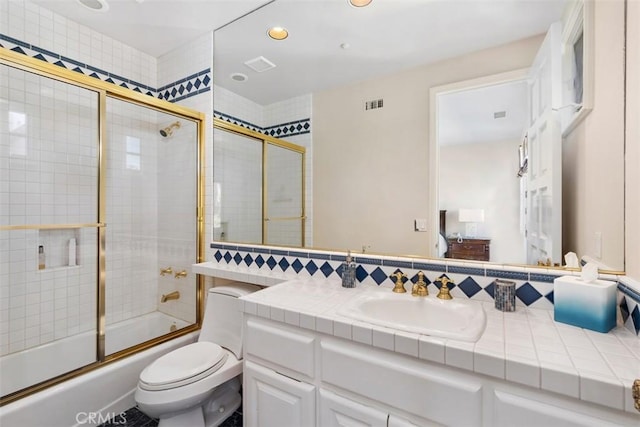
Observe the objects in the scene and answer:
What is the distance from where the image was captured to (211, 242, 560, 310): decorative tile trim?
42.2 inches

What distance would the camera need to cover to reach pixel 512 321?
93 cm

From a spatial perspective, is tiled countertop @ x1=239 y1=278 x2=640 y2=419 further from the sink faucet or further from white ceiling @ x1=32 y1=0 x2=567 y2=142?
white ceiling @ x1=32 y1=0 x2=567 y2=142

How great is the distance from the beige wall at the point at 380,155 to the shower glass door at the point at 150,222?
1.10 metres

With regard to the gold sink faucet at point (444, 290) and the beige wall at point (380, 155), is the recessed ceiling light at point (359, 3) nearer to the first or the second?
the beige wall at point (380, 155)

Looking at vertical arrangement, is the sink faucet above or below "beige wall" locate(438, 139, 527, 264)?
below

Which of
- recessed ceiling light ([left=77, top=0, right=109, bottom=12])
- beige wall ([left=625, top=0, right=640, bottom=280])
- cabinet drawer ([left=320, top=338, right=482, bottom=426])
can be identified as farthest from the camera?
recessed ceiling light ([left=77, top=0, right=109, bottom=12])

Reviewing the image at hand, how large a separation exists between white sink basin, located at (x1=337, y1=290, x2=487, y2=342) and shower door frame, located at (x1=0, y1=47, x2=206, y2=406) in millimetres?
1409

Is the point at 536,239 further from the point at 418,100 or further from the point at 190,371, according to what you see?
the point at 190,371

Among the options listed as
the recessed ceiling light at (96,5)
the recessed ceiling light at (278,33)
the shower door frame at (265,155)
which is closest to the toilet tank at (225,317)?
the shower door frame at (265,155)

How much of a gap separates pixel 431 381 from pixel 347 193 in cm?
93

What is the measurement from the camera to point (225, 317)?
1.70 metres

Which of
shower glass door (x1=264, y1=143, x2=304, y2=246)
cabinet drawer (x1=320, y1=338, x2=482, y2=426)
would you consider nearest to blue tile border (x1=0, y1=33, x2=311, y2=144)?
shower glass door (x1=264, y1=143, x2=304, y2=246)

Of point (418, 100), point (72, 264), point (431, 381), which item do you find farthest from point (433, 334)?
point (72, 264)

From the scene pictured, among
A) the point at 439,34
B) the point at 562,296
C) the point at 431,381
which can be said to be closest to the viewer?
the point at 431,381
